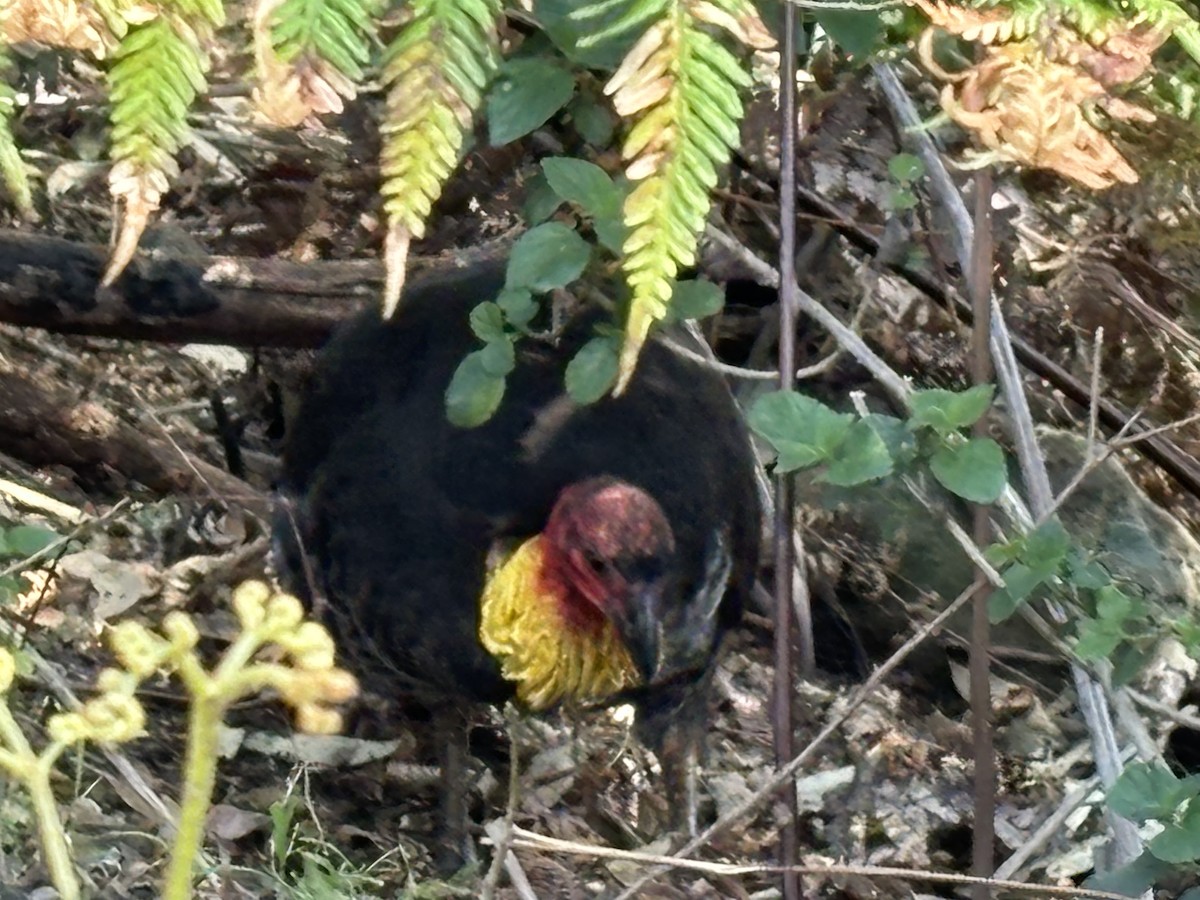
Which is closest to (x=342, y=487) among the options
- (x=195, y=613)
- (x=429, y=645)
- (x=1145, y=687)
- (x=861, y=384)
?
(x=429, y=645)

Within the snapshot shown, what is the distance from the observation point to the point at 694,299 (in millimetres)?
1734

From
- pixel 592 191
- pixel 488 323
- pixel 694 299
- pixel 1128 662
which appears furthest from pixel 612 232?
pixel 1128 662

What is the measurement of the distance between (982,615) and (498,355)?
71cm

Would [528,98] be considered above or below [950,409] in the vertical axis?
above

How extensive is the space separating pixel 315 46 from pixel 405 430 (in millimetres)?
1360

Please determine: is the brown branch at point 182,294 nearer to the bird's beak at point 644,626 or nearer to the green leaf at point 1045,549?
Result: the bird's beak at point 644,626

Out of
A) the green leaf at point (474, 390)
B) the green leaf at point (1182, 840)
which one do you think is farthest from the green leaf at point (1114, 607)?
the green leaf at point (474, 390)

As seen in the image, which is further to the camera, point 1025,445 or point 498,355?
point 1025,445

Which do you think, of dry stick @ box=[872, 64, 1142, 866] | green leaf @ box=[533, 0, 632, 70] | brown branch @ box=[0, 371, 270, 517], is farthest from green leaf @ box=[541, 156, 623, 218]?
brown branch @ box=[0, 371, 270, 517]

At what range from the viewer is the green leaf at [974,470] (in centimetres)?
160

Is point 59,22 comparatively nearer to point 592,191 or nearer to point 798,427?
point 592,191

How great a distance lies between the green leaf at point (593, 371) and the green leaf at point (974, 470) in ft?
1.37

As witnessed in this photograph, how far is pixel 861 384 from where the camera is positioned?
304 centimetres

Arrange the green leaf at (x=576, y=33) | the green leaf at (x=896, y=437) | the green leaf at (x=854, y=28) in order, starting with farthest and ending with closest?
the green leaf at (x=896, y=437) → the green leaf at (x=854, y=28) → the green leaf at (x=576, y=33)
